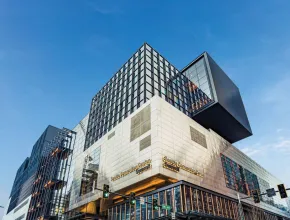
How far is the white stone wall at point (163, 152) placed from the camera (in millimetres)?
37469

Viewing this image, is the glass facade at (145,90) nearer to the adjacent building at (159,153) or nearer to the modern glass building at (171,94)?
the modern glass building at (171,94)

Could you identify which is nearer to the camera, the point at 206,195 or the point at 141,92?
the point at 206,195

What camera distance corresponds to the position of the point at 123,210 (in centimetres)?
3928

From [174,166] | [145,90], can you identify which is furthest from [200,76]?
[174,166]

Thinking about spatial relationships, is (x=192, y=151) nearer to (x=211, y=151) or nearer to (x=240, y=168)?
(x=211, y=151)

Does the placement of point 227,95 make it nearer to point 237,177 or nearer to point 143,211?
point 237,177

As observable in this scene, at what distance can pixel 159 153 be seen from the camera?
1414 inches

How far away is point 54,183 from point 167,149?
2095 inches

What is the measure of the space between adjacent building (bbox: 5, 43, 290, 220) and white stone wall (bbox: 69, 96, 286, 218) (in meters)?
0.19

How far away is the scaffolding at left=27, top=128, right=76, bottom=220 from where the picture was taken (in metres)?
67.0

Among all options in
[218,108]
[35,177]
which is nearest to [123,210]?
[218,108]

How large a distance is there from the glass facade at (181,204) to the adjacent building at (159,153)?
0.14 meters

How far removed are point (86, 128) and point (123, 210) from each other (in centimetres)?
3657

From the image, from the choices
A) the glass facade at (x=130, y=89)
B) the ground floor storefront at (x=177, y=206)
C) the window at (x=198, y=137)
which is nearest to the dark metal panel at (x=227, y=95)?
the glass facade at (x=130, y=89)
